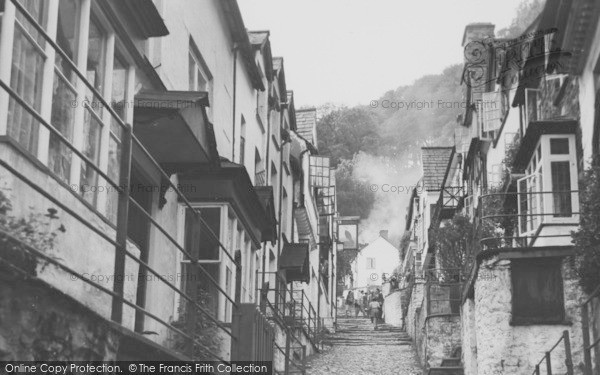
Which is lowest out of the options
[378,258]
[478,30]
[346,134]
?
[478,30]

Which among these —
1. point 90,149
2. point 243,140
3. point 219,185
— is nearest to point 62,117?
point 90,149

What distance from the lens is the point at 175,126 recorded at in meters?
11.7

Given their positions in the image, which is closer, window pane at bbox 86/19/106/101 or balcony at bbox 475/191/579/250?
window pane at bbox 86/19/106/101

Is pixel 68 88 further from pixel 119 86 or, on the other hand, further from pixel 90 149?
pixel 119 86

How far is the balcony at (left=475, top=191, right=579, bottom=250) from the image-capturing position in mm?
18469

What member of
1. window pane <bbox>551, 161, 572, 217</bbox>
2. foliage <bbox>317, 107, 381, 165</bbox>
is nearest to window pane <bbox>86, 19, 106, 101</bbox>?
window pane <bbox>551, 161, 572, 217</bbox>

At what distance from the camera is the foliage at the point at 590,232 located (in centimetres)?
1417

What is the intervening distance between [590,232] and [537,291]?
3.81 meters

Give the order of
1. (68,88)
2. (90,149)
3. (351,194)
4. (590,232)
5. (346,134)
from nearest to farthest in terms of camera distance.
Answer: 1. (68,88)
2. (90,149)
3. (590,232)
4. (351,194)
5. (346,134)

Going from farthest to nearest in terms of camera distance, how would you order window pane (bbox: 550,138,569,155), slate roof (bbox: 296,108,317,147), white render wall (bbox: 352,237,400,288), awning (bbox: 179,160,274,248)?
white render wall (bbox: 352,237,400,288)
slate roof (bbox: 296,108,317,147)
window pane (bbox: 550,138,569,155)
awning (bbox: 179,160,274,248)

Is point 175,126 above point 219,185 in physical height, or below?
below

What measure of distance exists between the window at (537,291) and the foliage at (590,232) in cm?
278

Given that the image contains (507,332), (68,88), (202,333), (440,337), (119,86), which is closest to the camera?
(68,88)

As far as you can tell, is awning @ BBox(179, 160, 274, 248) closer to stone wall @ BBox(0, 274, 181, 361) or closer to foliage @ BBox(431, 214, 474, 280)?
stone wall @ BBox(0, 274, 181, 361)
